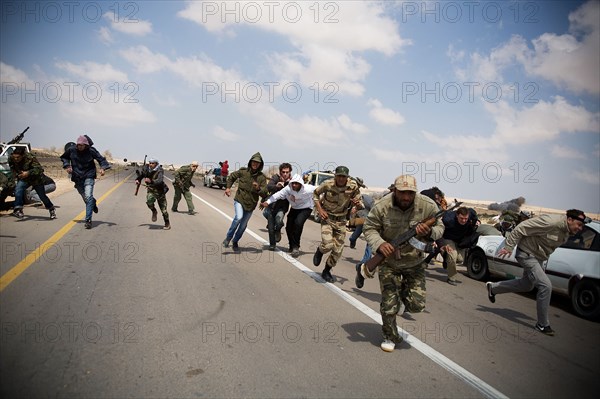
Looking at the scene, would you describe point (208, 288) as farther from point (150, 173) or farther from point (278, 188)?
point (150, 173)

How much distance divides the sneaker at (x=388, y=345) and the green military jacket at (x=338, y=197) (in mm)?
3076

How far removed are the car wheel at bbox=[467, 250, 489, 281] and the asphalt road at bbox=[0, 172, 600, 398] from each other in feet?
3.54

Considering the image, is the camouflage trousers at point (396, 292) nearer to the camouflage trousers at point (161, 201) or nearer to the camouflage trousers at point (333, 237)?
the camouflage trousers at point (333, 237)

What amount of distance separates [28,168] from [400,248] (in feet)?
32.1

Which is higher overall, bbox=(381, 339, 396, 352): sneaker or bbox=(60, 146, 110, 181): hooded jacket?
bbox=(60, 146, 110, 181): hooded jacket

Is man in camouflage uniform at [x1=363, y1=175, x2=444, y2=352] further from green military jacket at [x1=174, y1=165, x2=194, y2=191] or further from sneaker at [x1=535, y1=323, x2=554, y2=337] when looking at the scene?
green military jacket at [x1=174, y1=165, x2=194, y2=191]

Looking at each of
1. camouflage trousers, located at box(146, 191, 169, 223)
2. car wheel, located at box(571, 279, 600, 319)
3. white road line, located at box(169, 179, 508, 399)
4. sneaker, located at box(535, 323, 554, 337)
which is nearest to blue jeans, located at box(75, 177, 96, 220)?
camouflage trousers, located at box(146, 191, 169, 223)

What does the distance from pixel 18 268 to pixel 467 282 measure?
7.90 meters

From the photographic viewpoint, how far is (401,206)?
13.8 feet

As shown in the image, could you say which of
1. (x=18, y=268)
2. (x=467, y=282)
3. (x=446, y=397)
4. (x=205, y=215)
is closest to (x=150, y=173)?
(x=205, y=215)

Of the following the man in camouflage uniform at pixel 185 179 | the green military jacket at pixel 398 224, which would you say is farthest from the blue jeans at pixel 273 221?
the man in camouflage uniform at pixel 185 179

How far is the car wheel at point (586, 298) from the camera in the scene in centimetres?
601

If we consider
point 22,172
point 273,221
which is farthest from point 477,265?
point 22,172

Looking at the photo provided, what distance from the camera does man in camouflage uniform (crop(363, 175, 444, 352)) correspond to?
406 centimetres
